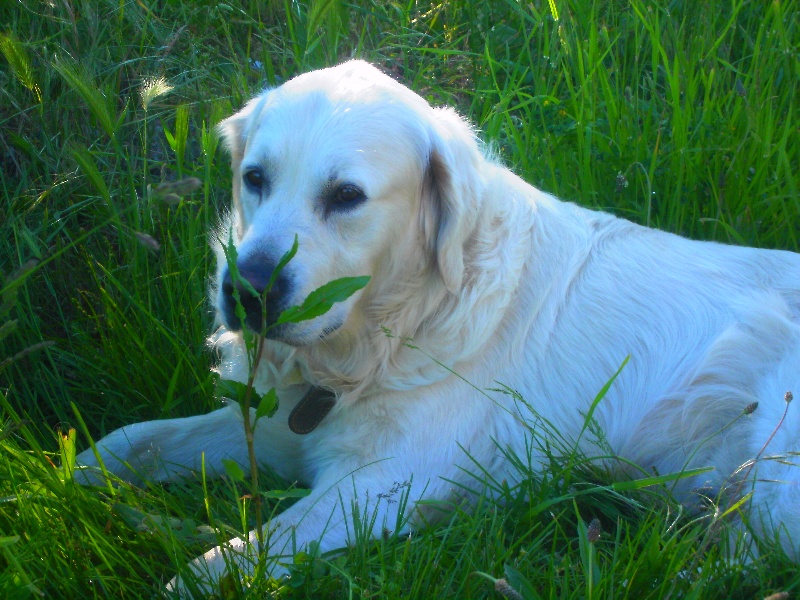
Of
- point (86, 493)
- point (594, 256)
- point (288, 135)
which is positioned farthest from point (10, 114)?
point (594, 256)

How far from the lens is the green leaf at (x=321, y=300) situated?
1886mm

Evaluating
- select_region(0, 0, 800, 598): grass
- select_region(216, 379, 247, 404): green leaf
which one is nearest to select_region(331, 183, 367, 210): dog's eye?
select_region(0, 0, 800, 598): grass

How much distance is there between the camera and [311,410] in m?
2.96

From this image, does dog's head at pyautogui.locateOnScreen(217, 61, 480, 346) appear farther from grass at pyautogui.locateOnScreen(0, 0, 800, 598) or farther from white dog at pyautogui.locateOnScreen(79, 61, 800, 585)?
grass at pyautogui.locateOnScreen(0, 0, 800, 598)

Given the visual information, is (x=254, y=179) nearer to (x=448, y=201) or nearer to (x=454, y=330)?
(x=448, y=201)

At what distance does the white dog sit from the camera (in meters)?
2.64

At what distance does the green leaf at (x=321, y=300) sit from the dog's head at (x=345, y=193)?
510 millimetres

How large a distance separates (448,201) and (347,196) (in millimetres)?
367

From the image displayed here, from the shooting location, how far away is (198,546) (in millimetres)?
2361

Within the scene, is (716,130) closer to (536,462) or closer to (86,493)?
(536,462)

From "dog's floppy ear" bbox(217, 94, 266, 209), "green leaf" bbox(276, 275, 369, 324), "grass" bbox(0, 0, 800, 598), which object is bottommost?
"grass" bbox(0, 0, 800, 598)

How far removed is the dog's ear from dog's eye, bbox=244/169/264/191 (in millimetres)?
525

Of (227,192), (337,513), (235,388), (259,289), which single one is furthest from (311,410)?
(227,192)

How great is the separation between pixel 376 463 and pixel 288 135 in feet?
3.40
